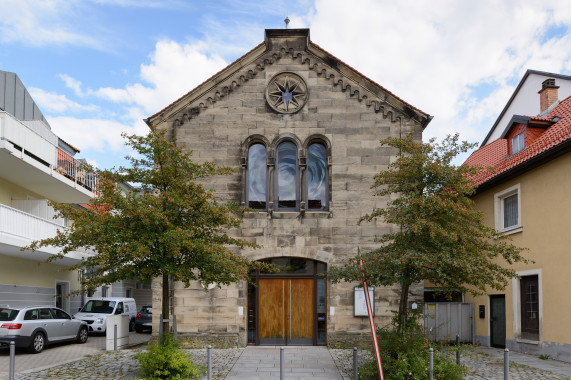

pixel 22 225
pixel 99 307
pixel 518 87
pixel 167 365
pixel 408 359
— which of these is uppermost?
pixel 518 87

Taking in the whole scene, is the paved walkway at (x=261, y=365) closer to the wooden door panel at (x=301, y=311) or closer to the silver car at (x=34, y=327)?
the silver car at (x=34, y=327)

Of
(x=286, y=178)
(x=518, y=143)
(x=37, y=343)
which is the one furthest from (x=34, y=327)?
(x=518, y=143)

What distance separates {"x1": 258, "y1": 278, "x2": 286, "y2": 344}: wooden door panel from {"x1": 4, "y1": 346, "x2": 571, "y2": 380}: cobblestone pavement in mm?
1102

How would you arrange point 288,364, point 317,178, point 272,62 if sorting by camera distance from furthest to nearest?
1. point 272,62
2. point 317,178
3. point 288,364

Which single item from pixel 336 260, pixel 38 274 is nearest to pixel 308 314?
pixel 336 260

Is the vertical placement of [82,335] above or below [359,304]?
below

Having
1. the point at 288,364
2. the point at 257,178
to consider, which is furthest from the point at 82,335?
the point at 288,364

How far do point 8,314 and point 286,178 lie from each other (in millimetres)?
9856

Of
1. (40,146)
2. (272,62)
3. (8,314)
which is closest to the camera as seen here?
(8,314)

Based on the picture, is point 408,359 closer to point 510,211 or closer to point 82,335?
point 510,211

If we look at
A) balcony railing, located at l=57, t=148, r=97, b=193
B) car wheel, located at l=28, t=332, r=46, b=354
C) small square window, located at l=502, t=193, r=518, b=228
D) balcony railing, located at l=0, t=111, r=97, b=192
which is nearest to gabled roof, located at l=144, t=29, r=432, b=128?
small square window, located at l=502, t=193, r=518, b=228

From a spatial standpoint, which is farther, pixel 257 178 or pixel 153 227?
pixel 257 178

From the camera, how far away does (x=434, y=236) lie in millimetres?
12430

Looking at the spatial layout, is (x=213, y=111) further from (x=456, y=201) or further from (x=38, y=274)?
(x=38, y=274)
